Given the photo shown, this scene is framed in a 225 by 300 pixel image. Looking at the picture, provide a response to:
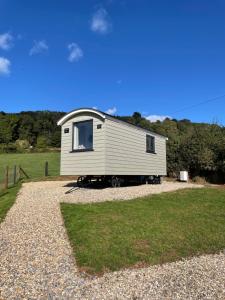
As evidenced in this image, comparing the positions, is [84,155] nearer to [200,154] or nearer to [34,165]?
[200,154]

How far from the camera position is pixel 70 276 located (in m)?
5.18

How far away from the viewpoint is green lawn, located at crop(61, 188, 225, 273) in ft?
19.7

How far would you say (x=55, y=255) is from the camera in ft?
19.8

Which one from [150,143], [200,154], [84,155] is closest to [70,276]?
[84,155]

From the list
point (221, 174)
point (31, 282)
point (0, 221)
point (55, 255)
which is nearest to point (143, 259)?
point (55, 255)

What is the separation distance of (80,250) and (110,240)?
0.77 meters

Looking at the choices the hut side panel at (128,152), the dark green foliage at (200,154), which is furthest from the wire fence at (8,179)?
the dark green foliage at (200,154)

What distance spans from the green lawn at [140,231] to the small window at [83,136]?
445cm

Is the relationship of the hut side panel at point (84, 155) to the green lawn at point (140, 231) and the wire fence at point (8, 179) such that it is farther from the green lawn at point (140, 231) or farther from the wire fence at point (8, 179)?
the green lawn at point (140, 231)

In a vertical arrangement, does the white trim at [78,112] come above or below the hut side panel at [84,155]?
above

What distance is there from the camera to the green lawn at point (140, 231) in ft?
19.7

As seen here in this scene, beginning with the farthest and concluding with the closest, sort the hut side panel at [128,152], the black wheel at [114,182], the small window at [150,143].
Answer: the small window at [150,143] → the black wheel at [114,182] → the hut side panel at [128,152]

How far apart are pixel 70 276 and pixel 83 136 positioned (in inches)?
385

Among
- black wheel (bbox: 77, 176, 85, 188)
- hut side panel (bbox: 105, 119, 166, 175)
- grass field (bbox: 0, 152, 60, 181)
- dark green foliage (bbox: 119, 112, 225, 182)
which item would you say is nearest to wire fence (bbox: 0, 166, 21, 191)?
grass field (bbox: 0, 152, 60, 181)
